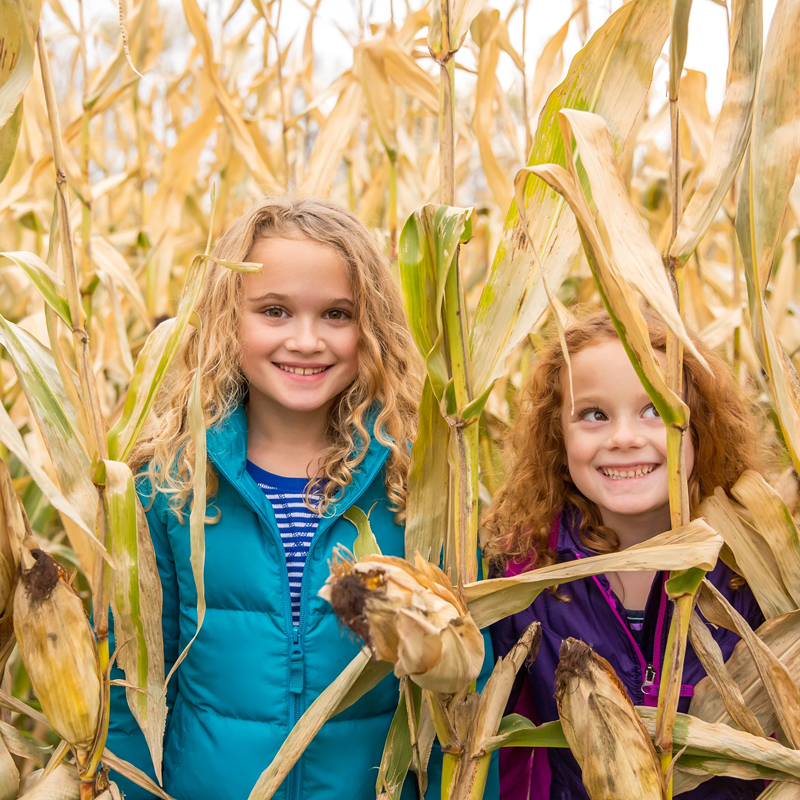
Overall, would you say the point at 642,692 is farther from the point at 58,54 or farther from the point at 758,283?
the point at 58,54

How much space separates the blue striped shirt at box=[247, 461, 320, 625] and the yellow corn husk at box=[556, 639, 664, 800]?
0.45 metres

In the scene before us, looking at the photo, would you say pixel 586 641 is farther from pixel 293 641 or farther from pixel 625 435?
pixel 293 641

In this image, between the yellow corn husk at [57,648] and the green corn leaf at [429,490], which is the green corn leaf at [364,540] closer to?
the green corn leaf at [429,490]

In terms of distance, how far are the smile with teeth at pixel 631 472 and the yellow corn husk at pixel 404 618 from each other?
1.51 ft

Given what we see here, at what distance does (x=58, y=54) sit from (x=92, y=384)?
6847mm

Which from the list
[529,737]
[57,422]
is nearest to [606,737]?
[529,737]

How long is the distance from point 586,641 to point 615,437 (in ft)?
0.89

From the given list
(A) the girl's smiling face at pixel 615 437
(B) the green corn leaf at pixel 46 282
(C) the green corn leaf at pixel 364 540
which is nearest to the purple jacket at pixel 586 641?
(A) the girl's smiling face at pixel 615 437

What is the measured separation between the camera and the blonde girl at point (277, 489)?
3.24ft

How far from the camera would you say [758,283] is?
2.22ft

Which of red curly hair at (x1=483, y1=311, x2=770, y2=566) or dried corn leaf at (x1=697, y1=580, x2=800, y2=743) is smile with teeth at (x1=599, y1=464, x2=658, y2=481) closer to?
red curly hair at (x1=483, y1=311, x2=770, y2=566)

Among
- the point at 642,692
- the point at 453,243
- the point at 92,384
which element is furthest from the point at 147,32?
the point at 642,692

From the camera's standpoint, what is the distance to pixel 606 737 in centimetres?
66

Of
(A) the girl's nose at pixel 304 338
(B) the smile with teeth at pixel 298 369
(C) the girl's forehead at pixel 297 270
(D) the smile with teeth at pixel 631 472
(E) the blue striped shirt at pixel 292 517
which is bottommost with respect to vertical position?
(E) the blue striped shirt at pixel 292 517
